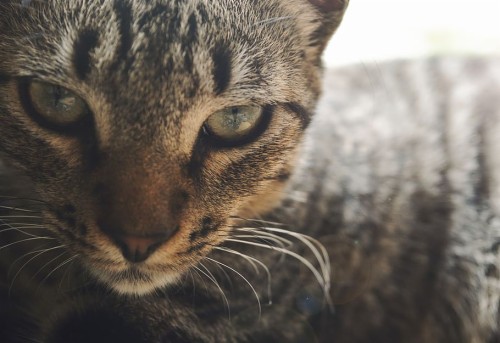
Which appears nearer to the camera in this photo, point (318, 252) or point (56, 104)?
point (56, 104)

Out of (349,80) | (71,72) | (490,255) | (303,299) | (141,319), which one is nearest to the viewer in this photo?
(71,72)

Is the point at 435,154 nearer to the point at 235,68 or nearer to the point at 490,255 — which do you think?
the point at 490,255

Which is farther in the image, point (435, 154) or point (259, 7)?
point (435, 154)

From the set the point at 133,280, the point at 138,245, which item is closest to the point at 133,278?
the point at 133,280

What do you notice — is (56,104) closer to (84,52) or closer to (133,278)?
(84,52)

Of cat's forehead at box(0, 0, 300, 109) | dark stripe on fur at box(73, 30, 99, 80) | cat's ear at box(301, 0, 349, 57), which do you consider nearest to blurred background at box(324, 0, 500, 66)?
cat's ear at box(301, 0, 349, 57)

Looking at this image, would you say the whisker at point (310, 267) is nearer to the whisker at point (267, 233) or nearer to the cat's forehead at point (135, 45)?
the whisker at point (267, 233)

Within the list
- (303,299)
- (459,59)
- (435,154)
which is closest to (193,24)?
(303,299)
